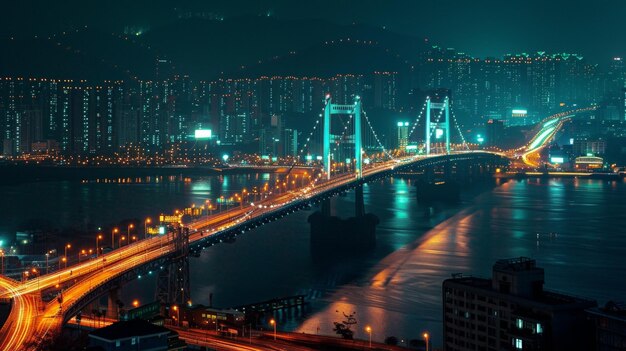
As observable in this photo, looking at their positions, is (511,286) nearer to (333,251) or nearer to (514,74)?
(333,251)

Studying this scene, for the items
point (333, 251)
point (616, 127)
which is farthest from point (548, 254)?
point (616, 127)

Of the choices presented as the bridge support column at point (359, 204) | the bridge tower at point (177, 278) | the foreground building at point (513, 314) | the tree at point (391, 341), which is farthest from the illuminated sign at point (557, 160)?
the foreground building at point (513, 314)

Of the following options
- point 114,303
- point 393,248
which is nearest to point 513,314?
point 114,303

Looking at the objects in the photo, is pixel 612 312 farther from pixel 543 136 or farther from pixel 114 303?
pixel 543 136

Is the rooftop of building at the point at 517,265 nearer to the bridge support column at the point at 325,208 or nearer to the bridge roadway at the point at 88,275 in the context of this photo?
the bridge roadway at the point at 88,275

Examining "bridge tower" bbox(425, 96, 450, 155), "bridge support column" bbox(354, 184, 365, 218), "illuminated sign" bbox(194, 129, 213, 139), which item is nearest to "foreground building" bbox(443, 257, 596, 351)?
"bridge support column" bbox(354, 184, 365, 218)
